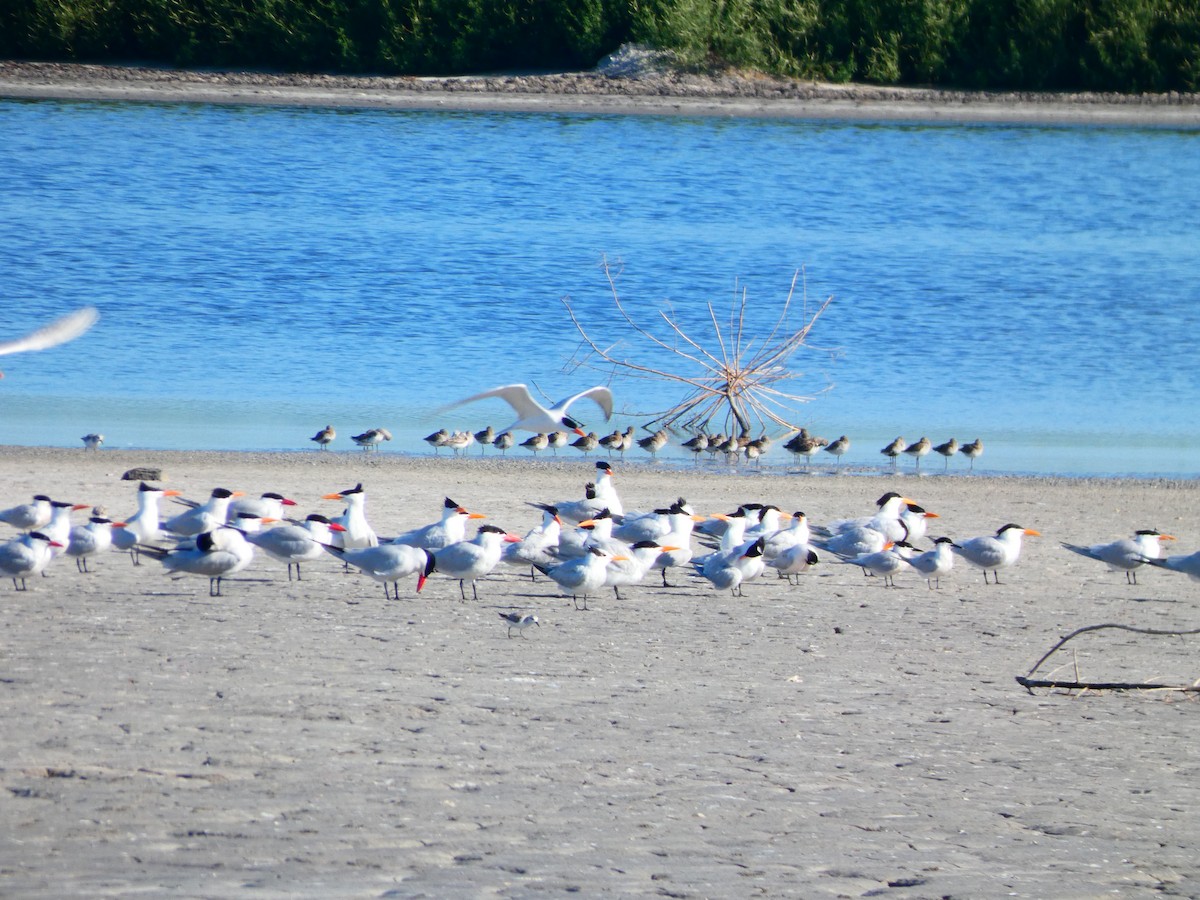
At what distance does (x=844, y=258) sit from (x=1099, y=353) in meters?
7.92

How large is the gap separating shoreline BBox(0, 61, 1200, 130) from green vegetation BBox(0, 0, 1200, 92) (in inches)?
26.3

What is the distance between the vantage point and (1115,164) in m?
42.5

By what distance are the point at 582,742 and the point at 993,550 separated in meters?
4.34

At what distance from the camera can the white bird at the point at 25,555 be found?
305 inches

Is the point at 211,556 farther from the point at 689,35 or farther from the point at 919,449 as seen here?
the point at 689,35

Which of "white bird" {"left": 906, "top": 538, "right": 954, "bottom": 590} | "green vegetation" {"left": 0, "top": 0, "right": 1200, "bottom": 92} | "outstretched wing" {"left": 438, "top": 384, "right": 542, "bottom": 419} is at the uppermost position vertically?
"green vegetation" {"left": 0, "top": 0, "right": 1200, "bottom": 92}

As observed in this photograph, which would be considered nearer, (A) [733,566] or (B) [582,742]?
(B) [582,742]

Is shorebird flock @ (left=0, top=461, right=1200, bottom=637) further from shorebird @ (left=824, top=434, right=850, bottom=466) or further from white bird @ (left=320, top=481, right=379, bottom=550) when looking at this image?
shorebird @ (left=824, top=434, right=850, bottom=466)

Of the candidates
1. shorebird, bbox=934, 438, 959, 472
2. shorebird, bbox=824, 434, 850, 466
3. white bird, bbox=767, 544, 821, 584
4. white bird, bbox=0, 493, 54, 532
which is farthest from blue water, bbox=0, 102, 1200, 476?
white bird, bbox=767, 544, 821, 584

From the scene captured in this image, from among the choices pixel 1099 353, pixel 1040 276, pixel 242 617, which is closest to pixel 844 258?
pixel 1040 276

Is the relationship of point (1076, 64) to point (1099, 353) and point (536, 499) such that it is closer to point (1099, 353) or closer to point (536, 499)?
point (1099, 353)

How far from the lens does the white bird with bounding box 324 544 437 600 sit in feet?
26.7

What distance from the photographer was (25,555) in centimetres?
778

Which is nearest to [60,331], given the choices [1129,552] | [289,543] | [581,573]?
[289,543]
